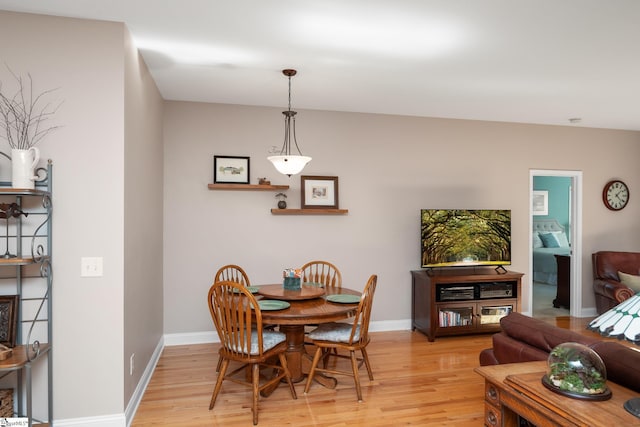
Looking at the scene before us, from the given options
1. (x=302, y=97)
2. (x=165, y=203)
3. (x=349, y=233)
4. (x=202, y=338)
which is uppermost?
(x=302, y=97)

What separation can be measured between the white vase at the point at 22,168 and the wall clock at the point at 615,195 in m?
6.45

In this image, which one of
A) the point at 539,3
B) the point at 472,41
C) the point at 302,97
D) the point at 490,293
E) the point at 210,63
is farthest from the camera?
the point at 490,293

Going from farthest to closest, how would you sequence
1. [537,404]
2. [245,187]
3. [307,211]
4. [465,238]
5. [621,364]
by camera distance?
[465,238]
[307,211]
[245,187]
[621,364]
[537,404]

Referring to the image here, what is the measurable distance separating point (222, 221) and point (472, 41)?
2974 mm

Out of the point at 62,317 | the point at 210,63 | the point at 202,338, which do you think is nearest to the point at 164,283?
the point at 202,338

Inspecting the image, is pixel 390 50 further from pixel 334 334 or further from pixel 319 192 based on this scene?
pixel 334 334

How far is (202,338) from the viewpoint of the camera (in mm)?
4738

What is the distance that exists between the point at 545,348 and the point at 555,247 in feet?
23.8

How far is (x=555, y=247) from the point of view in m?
8.77

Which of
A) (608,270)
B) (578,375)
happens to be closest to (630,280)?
(608,270)

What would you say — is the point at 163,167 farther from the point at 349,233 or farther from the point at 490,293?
the point at 490,293

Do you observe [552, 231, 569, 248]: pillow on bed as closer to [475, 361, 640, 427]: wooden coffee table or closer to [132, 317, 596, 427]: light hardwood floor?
[132, 317, 596, 427]: light hardwood floor

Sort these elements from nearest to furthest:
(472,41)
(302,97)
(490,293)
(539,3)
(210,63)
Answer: (539,3) → (472,41) → (210,63) → (302,97) → (490,293)

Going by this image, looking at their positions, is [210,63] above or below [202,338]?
above
